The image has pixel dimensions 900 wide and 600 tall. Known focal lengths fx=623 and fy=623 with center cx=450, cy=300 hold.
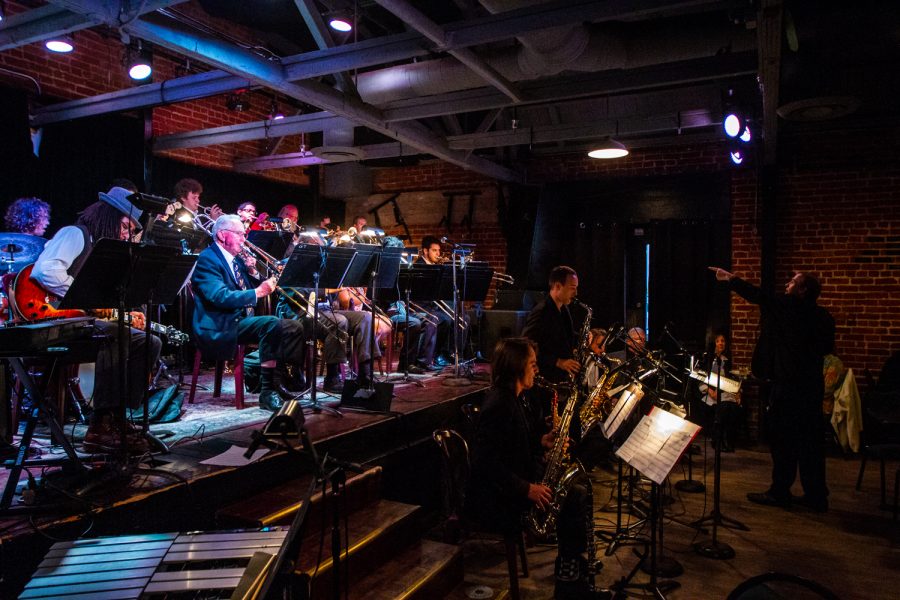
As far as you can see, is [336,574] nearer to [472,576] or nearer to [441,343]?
[472,576]

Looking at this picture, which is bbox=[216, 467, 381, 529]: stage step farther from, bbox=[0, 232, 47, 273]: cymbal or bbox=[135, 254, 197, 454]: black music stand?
bbox=[0, 232, 47, 273]: cymbal

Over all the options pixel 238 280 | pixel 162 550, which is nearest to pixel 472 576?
pixel 162 550

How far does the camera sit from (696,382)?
748 centimetres

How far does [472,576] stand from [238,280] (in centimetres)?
297

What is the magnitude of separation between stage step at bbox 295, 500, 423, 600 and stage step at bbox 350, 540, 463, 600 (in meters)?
0.05


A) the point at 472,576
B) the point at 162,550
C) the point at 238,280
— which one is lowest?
the point at 472,576

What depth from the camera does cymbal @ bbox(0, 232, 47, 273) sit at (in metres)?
5.62

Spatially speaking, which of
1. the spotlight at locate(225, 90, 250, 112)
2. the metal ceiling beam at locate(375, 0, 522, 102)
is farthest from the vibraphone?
the spotlight at locate(225, 90, 250, 112)

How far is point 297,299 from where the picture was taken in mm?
5891

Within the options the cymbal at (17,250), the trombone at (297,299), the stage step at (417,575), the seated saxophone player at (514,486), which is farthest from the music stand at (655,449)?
the cymbal at (17,250)

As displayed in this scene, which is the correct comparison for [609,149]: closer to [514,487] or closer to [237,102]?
[514,487]

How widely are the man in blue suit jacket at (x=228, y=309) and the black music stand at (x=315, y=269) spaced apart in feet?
0.97

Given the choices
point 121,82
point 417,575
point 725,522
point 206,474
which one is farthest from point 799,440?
point 121,82

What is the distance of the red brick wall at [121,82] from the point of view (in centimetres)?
751
